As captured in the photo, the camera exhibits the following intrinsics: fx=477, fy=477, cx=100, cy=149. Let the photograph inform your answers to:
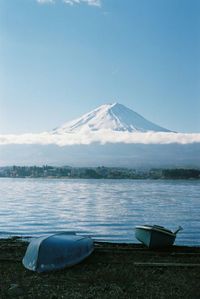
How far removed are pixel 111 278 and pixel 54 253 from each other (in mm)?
2814

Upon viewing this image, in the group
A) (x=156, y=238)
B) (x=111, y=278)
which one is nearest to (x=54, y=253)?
(x=111, y=278)

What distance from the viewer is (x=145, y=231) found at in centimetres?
2481

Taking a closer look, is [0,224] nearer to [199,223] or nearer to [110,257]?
[199,223]

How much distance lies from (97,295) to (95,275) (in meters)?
2.66

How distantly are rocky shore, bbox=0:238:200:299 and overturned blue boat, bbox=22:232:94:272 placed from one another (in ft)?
1.01

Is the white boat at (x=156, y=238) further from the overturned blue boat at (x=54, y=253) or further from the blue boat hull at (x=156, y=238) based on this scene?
the overturned blue boat at (x=54, y=253)

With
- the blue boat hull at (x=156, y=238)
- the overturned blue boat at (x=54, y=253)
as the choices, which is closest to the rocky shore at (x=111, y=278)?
the overturned blue boat at (x=54, y=253)

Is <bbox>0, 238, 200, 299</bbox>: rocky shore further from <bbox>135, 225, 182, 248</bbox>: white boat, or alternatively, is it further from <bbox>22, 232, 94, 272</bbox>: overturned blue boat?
<bbox>135, 225, 182, 248</bbox>: white boat

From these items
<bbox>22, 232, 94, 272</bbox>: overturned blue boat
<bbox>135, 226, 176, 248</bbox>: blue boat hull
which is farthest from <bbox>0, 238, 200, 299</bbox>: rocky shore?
<bbox>135, 226, 176, 248</bbox>: blue boat hull

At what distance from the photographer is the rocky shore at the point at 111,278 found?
1403 cm

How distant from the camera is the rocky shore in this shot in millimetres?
14031

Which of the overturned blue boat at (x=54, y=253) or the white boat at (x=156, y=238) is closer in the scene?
the overturned blue boat at (x=54, y=253)

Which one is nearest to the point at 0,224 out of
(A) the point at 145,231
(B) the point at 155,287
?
(A) the point at 145,231

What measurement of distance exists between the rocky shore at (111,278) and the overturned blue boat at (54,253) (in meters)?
0.31
